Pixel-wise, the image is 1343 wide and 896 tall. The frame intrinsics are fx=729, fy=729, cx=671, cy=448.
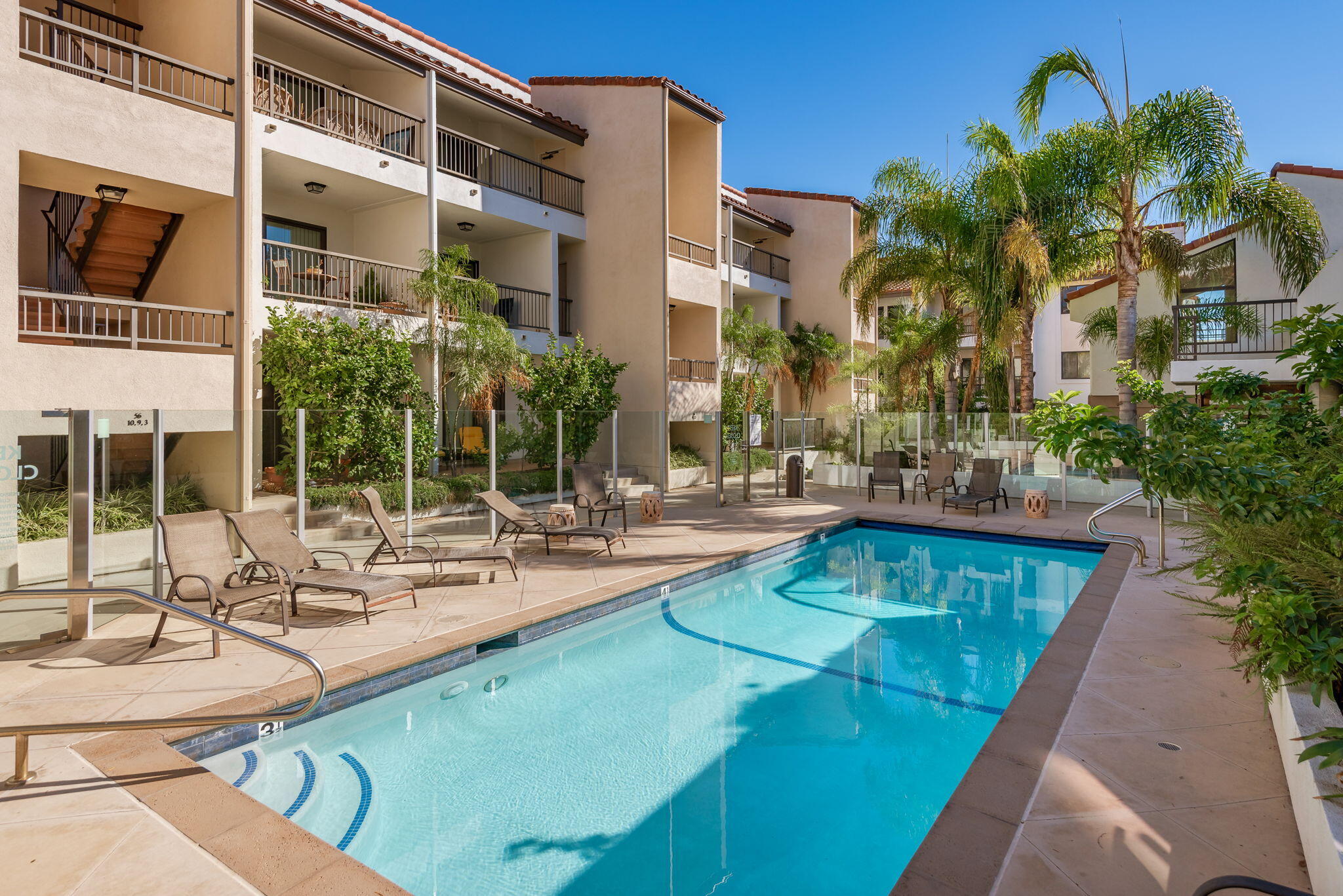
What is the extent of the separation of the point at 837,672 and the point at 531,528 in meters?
5.02

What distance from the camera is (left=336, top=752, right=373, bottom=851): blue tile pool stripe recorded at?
399 centimetres

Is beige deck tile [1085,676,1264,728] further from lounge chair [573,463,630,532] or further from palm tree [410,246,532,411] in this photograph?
palm tree [410,246,532,411]

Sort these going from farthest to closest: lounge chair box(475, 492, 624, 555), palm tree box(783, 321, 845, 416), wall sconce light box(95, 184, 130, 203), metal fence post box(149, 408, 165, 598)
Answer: palm tree box(783, 321, 845, 416), wall sconce light box(95, 184, 130, 203), lounge chair box(475, 492, 624, 555), metal fence post box(149, 408, 165, 598)

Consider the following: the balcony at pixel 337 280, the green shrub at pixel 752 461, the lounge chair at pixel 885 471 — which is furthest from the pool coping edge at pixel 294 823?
the green shrub at pixel 752 461

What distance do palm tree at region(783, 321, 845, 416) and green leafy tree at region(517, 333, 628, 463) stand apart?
1114 centimetres

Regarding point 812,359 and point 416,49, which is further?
point 812,359

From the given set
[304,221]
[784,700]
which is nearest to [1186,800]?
[784,700]

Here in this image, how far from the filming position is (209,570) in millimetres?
6391

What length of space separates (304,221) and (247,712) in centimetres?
1340

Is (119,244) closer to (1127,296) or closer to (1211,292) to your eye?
(1127,296)

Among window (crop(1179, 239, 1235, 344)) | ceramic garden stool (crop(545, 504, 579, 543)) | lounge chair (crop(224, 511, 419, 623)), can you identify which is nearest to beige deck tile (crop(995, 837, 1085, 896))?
lounge chair (crop(224, 511, 419, 623))

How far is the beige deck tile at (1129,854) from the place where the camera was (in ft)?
9.63

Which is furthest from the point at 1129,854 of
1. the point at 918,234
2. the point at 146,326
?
the point at 918,234

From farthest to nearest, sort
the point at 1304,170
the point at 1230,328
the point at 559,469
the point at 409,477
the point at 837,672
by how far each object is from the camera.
Answer: the point at 1230,328
the point at 1304,170
the point at 559,469
the point at 409,477
the point at 837,672
